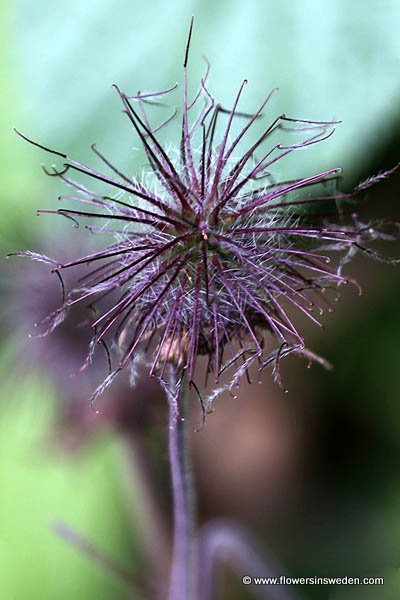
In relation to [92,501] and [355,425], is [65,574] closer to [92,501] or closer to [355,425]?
[92,501]

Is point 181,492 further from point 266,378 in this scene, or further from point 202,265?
point 266,378

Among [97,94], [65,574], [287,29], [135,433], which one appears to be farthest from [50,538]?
[287,29]

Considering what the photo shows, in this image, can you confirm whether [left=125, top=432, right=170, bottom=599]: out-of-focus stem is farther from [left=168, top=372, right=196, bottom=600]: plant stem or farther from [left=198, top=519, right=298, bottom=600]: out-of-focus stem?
[left=168, top=372, right=196, bottom=600]: plant stem

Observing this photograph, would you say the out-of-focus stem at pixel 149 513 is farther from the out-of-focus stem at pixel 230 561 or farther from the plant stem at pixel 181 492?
the plant stem at pixel 181 492

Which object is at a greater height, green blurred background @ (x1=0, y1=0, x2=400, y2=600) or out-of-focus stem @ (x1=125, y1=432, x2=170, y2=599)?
Result: green blurred background @ (x1=0, y1=0, x2=400, y2=600)

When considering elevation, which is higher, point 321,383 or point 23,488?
point 321,383

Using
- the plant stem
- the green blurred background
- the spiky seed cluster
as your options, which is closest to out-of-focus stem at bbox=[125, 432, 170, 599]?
the green blurred background

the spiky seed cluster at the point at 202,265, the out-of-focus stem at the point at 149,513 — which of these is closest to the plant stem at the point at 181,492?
the spiky seed cluster at the point at 202,265
